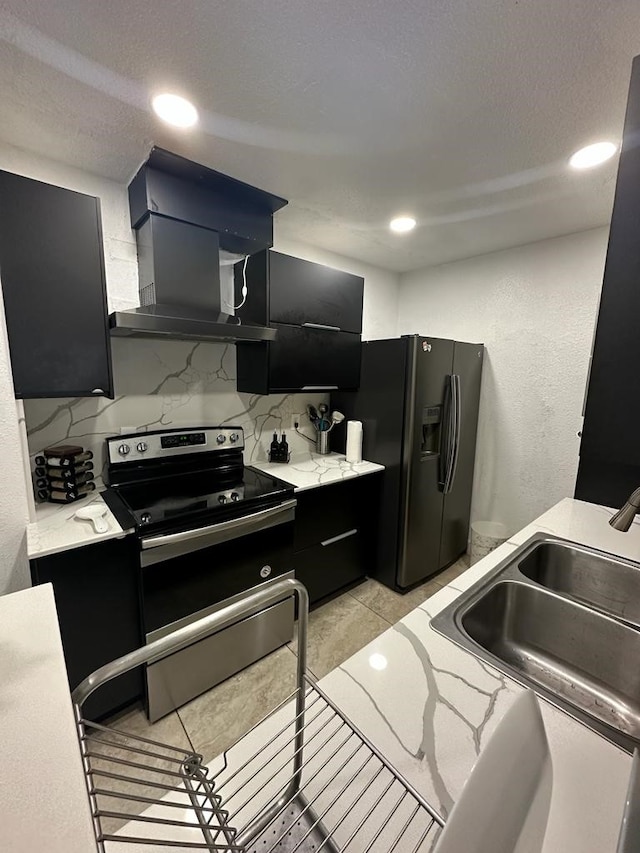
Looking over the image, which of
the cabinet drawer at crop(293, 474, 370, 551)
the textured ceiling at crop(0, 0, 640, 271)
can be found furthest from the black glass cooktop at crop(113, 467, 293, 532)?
the textured ceiling at crop(0, 0, 640, 271)

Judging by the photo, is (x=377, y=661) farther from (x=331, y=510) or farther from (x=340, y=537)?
(x=340, y=537)

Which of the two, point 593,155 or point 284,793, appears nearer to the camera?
point 284,793

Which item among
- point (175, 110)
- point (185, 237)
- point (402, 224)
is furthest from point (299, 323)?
point (175, 110)

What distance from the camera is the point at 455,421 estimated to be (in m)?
2.55

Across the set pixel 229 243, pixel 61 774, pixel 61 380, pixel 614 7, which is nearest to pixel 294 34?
pixel 614 7

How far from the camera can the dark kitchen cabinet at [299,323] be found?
2113 millimetres

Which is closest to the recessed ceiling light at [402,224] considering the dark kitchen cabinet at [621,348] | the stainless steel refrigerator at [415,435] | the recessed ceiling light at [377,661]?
the stainless steel refrigerator at [415,435]

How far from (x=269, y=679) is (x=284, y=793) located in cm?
143

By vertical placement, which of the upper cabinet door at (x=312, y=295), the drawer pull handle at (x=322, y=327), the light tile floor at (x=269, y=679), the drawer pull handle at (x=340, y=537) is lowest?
the light tile floor at (x=269, y=679)

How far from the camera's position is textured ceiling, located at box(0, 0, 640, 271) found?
976mm

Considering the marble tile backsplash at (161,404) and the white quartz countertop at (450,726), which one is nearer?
the white quartz countertop at (450,726)

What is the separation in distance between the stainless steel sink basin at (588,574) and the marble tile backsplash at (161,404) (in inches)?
70.7

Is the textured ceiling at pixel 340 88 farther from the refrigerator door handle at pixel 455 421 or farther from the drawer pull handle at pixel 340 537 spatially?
the drawer pull handle at pixel 340 537

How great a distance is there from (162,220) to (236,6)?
0.95 metres
